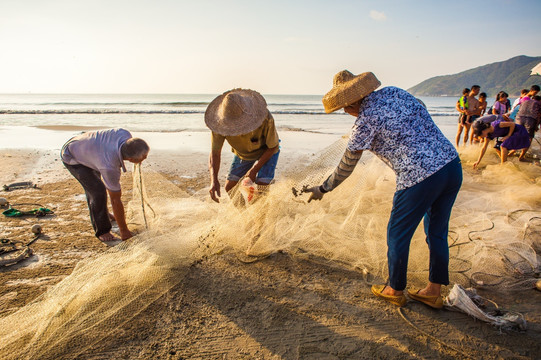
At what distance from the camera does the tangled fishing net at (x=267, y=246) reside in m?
1.97

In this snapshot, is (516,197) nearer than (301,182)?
No

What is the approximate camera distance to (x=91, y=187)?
3266 millimetres

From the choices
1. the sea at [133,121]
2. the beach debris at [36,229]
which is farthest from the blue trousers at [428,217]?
the sea at [133,121]

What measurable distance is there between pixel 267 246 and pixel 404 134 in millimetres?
1563

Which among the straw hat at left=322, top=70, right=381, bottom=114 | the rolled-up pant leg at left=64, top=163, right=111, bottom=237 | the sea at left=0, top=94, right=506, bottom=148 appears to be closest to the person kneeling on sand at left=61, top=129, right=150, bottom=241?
the rolled-up pant leg at left=64, top=163, right=111, bottom=237

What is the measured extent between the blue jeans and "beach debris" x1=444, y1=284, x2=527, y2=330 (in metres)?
1.77

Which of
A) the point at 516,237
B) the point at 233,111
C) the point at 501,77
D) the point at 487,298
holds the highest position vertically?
the point at 501,77

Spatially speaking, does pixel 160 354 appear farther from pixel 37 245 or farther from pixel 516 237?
pixel 516 237

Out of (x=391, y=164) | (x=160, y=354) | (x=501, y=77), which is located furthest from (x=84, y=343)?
(x=501, y=77)

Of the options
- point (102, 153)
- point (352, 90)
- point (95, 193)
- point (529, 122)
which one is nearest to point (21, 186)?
point (95, 193)

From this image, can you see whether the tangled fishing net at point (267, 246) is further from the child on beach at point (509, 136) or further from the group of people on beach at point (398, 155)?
the child on beach at point (509, 136)

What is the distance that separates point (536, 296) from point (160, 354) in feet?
9.08

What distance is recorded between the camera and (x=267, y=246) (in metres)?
2.90

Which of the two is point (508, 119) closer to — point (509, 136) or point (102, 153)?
point (509, 136)
